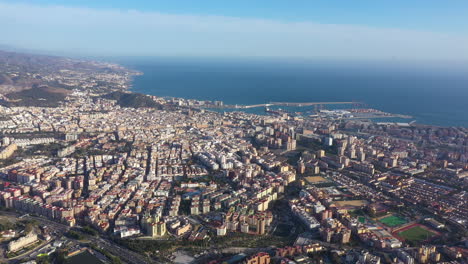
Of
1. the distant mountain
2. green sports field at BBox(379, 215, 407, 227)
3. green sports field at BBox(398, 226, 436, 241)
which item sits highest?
the distant mountain

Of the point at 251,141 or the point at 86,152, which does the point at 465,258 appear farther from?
the point at 86,152

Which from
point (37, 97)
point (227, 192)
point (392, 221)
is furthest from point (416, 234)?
point (37, 97)

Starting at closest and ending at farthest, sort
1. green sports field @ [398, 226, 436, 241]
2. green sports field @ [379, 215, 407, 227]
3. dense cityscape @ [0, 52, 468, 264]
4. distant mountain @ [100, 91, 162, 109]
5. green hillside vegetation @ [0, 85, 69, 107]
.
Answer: dense cityscape @ [0, 52, 468, 264] < green sports field @ [398, 226, 436, 241] < green sports field @ [379, 215, 407, 227] < green hillside vegetation @ [0, 85, 69, 107] < distant mountain @ [100, 91, 162, 109]

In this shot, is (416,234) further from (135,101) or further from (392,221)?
(135,101)

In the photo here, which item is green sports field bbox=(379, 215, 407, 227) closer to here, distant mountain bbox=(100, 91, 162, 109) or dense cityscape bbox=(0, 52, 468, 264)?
dense cityscape bbox=(0, 52, 468, 264)

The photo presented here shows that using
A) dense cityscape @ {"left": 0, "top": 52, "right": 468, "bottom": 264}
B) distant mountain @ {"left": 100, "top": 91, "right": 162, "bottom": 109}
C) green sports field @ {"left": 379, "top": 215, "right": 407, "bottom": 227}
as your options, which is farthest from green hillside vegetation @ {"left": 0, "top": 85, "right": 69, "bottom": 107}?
green sports field @ {"left": 379, "top": 215, "right": 407, "bottom": 227}

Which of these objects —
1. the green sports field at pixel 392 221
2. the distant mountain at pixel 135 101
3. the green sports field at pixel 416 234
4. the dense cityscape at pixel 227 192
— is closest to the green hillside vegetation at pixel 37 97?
the dense cityscape at pixel 227 192

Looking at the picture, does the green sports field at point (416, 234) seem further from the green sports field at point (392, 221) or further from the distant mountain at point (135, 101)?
the distant mountain at point (135, 101)

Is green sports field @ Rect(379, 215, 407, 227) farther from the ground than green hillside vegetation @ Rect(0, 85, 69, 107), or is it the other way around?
green hillside vegetation @ Rect(0, 85, 69, 107)
